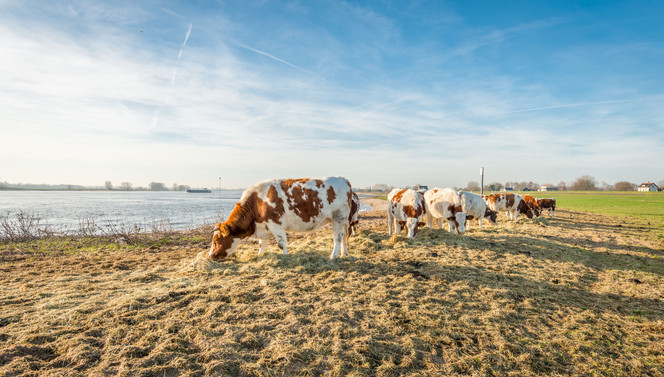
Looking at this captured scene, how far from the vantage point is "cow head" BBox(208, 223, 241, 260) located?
7709 millimetres

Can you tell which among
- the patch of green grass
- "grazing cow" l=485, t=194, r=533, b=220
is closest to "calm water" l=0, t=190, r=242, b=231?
"grazing cow" l=485, t=194, r=533, b=220

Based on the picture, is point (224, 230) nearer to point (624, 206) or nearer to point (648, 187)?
point (624, 206)

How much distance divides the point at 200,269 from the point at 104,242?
26.7ft

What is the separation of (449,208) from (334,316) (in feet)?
29.2

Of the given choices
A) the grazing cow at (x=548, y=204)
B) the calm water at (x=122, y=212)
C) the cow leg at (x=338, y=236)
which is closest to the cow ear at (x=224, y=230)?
the cow leg at (x=338, y=236)

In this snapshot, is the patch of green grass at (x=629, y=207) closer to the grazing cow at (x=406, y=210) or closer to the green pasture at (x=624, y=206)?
the green pasture at (x=624, y=206)

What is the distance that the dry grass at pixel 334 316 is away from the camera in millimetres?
3322

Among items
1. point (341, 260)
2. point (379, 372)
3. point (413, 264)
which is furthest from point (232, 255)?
point (379, 372)

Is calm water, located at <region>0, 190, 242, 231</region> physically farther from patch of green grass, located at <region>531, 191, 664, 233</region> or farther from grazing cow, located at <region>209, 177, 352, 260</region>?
patch of green grass, located at <region>531, 191, 664, 233</region>

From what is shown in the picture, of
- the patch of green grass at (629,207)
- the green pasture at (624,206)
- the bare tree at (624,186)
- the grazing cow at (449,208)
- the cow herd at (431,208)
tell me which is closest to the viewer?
the cow herd at (431,208)

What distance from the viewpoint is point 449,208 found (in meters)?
11.8

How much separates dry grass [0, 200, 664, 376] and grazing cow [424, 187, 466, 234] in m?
3.48

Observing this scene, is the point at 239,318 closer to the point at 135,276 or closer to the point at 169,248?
the point at 135,276

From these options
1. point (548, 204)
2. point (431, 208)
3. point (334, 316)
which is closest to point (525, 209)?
point (548, 204)
